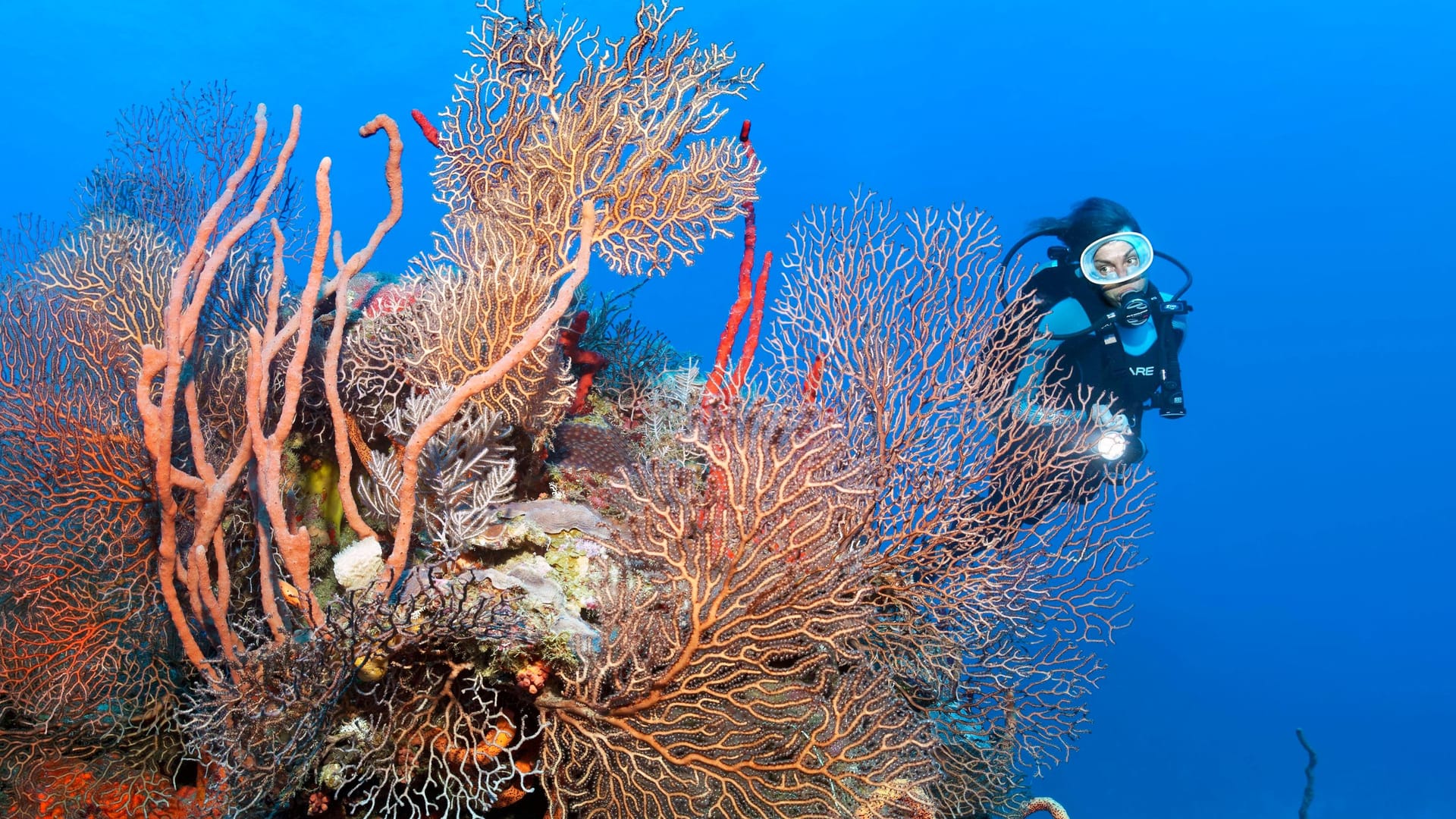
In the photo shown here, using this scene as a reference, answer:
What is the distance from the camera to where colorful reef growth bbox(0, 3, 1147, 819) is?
8.58ft

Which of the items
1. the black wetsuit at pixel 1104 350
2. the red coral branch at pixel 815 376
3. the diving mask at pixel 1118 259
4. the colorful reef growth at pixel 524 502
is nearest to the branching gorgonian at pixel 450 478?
the colorful reef growth at pixel 524 502

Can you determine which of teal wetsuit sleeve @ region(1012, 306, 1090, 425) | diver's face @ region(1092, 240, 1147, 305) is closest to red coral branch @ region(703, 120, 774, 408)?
teal wetsuit sleeve @ region(1012, 306, 1090, 425)

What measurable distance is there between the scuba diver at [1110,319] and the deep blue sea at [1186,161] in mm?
56183

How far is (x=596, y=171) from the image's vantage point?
4.09 metres

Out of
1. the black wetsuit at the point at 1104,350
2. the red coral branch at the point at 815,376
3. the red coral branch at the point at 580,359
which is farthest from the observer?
the black wetsuit at the point at 1104,350

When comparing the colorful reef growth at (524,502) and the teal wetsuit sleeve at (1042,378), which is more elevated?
the teal wetsuit sleeve at (1042,378)

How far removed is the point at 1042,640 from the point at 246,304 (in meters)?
5.85

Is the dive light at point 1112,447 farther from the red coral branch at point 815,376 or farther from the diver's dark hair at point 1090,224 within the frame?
the red coral branch at point 815,376

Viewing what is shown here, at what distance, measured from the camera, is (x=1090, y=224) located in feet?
18.3

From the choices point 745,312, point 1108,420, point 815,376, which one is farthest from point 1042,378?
point 745,312

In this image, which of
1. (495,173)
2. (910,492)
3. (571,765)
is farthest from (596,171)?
(571,765)

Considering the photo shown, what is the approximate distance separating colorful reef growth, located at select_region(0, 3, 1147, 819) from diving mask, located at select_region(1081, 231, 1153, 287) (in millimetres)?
1092

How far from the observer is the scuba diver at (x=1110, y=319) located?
538 centimetres

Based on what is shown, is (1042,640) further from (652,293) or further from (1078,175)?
(1078,175)
